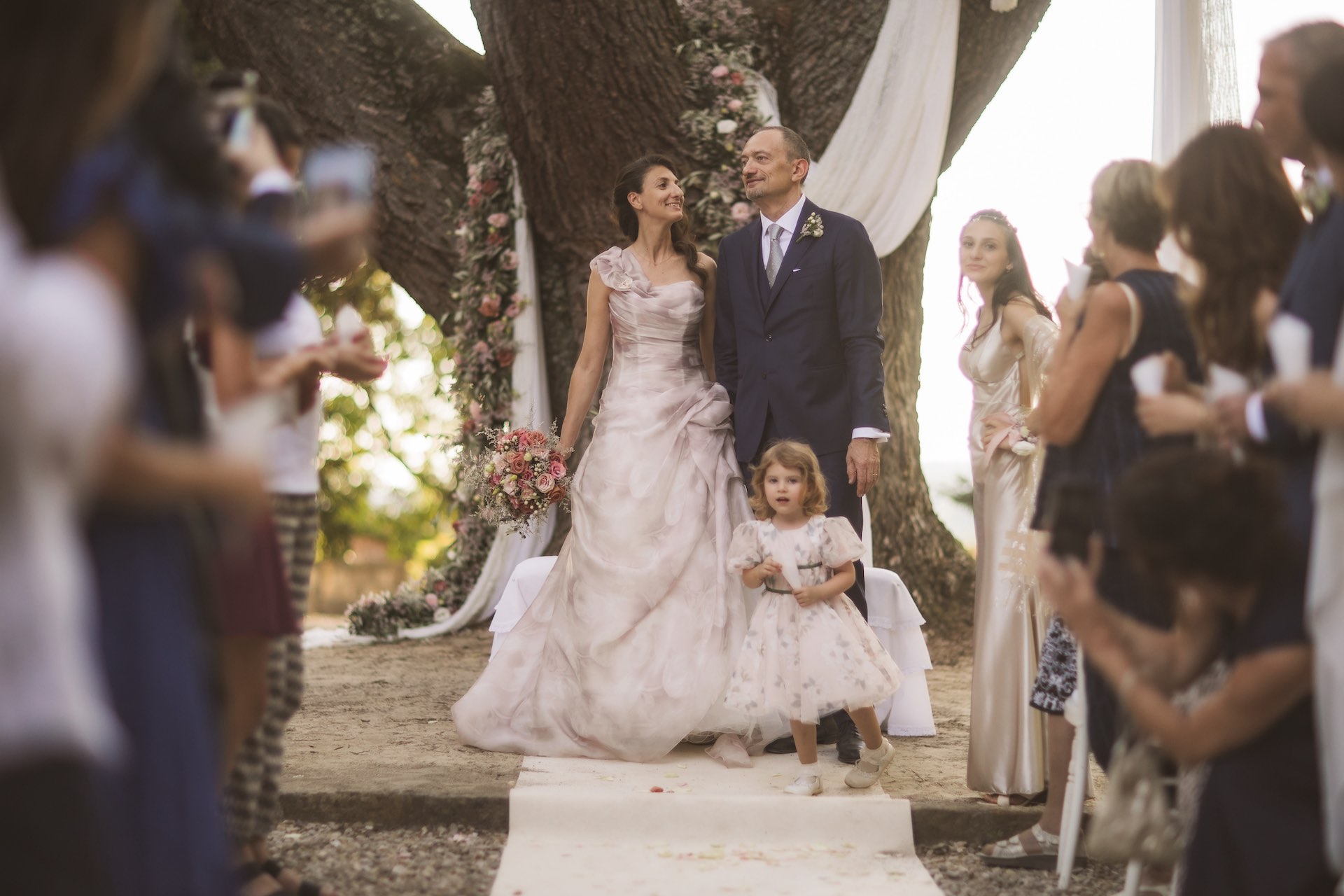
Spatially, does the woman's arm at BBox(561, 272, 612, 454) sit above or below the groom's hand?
above

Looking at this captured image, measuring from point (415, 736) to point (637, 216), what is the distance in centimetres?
246

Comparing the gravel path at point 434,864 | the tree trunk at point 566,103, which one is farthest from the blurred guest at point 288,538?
the tree trunk at point 566,103

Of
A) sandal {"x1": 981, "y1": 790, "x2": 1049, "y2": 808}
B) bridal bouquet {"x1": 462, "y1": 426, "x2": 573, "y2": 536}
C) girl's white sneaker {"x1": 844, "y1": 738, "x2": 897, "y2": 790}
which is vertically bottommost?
sandal {"x1": 981, "y1": 790, "x2": 1049, "y2": 808}

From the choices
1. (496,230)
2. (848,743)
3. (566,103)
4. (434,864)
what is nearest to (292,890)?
(434,864)

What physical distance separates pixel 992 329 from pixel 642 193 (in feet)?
5.49

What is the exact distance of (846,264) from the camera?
507cm

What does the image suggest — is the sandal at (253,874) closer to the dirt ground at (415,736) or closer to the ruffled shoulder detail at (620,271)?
the dirt ground at (415,736)

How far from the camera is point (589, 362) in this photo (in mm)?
5457

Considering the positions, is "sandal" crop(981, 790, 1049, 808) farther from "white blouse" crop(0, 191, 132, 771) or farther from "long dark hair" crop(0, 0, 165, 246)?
"long dark hair" crop(0, 0, 165, 246)

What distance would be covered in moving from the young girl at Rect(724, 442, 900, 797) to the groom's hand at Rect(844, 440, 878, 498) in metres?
0.40

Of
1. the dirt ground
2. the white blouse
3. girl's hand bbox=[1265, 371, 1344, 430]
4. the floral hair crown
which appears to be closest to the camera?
the white blouse

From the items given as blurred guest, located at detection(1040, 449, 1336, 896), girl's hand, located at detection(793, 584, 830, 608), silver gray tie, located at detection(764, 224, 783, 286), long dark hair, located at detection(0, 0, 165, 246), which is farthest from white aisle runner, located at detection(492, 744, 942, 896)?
long dark hair, located at detection(0, 0, 165, 246)

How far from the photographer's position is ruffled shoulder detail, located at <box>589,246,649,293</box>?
5.32m

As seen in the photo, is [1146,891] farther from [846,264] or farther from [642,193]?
[642,193]
